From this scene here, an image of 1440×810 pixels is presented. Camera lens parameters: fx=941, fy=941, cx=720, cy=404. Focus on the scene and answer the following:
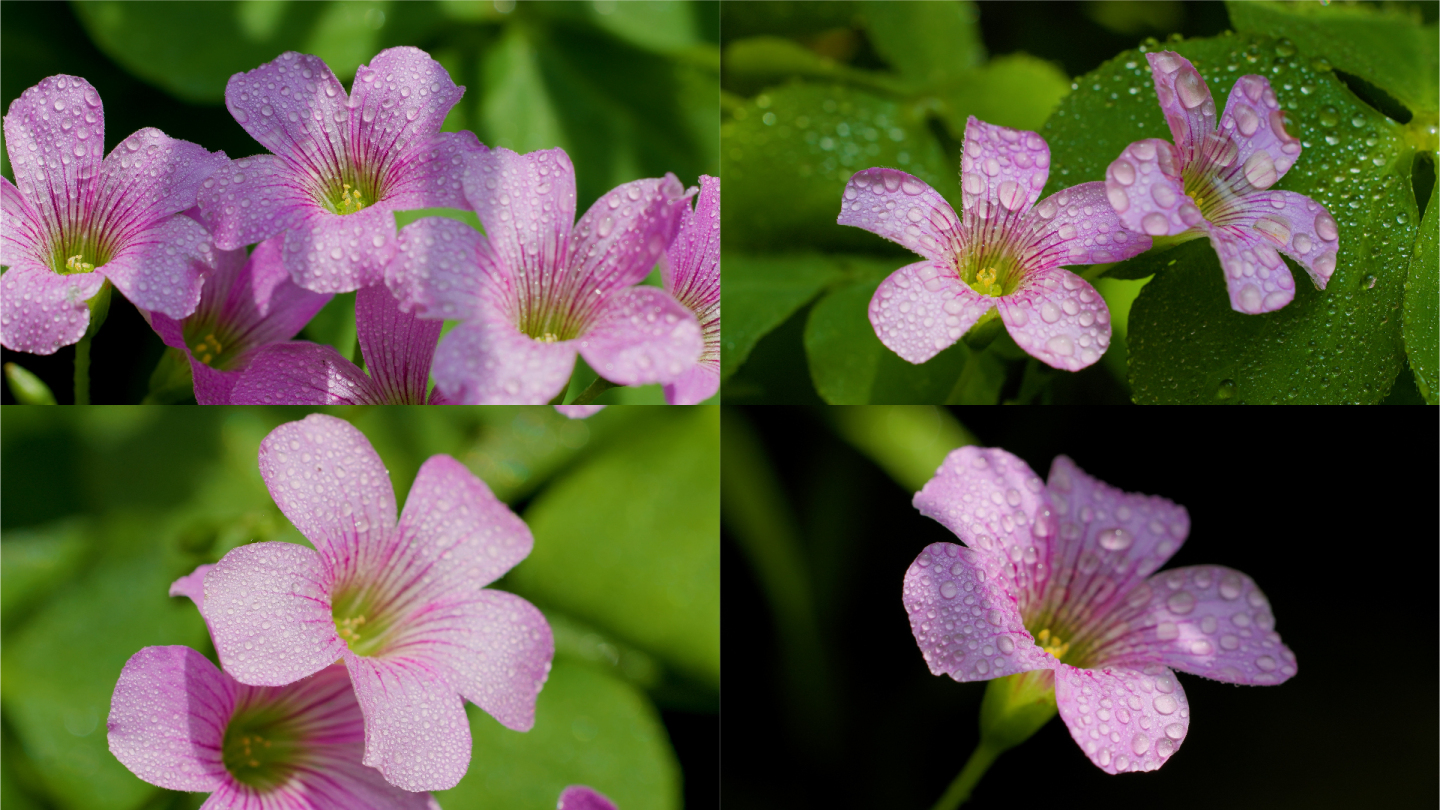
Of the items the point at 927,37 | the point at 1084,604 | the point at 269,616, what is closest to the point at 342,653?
the point at 269,616

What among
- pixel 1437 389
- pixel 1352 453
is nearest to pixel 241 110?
pixel 1437 389

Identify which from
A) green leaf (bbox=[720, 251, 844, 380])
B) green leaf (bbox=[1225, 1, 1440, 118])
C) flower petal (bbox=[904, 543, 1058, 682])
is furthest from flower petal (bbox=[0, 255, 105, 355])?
green leaf (bbox=[1225, 1, 1440, 118])

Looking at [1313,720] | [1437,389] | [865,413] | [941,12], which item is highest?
[941,12]

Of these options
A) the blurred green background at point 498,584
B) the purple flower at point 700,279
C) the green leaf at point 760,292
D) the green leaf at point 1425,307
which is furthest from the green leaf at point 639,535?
the green leaf at point 1425,307

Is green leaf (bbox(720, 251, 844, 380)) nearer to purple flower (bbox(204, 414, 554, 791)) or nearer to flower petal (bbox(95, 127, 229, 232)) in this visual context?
purple flower (bbox(204, 414, 554, 791))

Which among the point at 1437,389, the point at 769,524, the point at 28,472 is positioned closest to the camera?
the point at 1437,389

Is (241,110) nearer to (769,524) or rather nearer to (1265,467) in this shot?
(769,524)

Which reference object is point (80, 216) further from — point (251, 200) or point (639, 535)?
point (639, 535)
